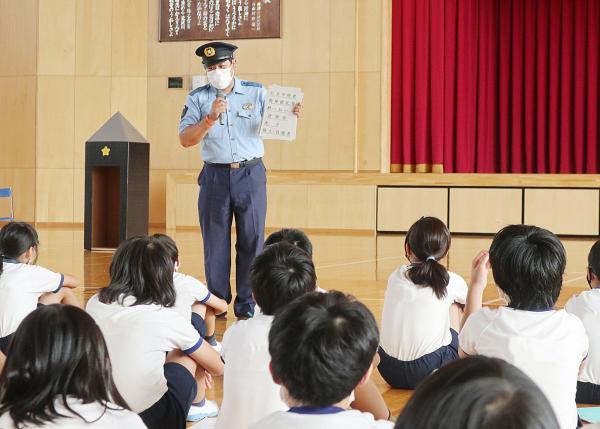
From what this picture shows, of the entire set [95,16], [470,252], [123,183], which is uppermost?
[95,16]

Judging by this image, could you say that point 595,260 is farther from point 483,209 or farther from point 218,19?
point 218,19

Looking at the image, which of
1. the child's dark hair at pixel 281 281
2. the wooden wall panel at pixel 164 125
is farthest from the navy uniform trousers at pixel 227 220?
the wooden wall panel at pixel 164 125

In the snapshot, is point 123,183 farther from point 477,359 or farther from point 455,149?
point 477,359

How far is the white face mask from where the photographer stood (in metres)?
4.14

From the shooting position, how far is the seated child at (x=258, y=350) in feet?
6.43

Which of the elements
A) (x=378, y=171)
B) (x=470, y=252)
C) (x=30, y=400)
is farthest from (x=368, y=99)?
(x=30, y=400)

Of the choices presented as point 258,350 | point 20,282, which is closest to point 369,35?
point 20,282

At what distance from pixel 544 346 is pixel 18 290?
1.87m

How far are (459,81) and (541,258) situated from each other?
8.39m

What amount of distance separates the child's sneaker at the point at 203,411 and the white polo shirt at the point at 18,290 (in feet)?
2.54

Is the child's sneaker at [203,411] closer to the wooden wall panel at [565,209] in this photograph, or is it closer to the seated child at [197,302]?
the seated child at [197,302]

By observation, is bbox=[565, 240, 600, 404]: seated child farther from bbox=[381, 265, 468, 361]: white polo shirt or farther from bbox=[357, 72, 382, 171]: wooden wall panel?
bbox=[357, 72, 382, 171]: wooden wall panel

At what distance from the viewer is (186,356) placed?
233 cm

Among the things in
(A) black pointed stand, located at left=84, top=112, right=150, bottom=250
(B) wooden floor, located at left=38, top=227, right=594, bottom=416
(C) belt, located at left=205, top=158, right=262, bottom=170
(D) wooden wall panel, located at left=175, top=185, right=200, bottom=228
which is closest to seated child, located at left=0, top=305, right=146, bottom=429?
(B) wooden floor, located at left=38, top=227, right=594, bottom=416
